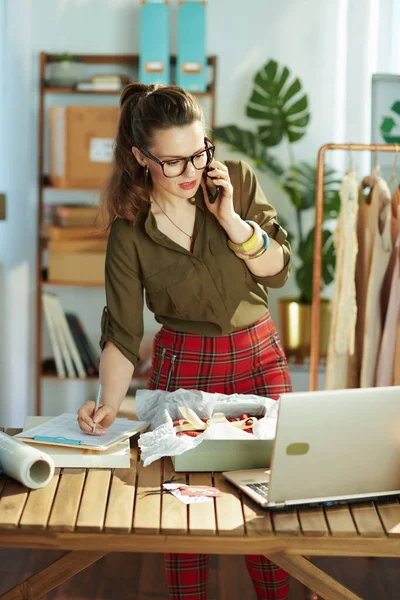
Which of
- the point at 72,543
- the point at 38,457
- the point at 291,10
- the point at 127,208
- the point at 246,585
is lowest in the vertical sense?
the point at 246,585

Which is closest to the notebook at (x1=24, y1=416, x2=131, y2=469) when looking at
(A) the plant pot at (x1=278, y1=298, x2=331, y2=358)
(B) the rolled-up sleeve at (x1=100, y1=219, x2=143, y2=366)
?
(B) the rolled-up sleeve at (x1=100, y1=219, x2=143, y2=366)

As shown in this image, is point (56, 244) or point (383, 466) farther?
point (56, 244)

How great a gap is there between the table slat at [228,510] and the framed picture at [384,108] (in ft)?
8.18

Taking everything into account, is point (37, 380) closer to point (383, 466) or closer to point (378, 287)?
point (378, 287)

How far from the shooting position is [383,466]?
4.94ft

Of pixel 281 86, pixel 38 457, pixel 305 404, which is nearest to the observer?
pixel 305 404

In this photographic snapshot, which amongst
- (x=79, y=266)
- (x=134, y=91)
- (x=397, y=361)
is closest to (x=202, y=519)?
(x=134, y=91)

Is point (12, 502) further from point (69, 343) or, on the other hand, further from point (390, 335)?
point (69, 343)

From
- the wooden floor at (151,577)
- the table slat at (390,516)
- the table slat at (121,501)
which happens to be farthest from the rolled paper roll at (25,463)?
the wooden floor at (151,577)

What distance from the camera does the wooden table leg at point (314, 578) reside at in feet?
4.70

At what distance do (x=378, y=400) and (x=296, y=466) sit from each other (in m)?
0.19

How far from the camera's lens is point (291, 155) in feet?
14.0

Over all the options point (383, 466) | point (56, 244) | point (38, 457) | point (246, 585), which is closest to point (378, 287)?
point (246, 585)

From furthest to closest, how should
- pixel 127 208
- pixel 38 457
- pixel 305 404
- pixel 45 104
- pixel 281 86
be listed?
pixel 45 104 < pixel 281 86 < pixel 127 208 < pixel 38 457 < pixel 305 404
